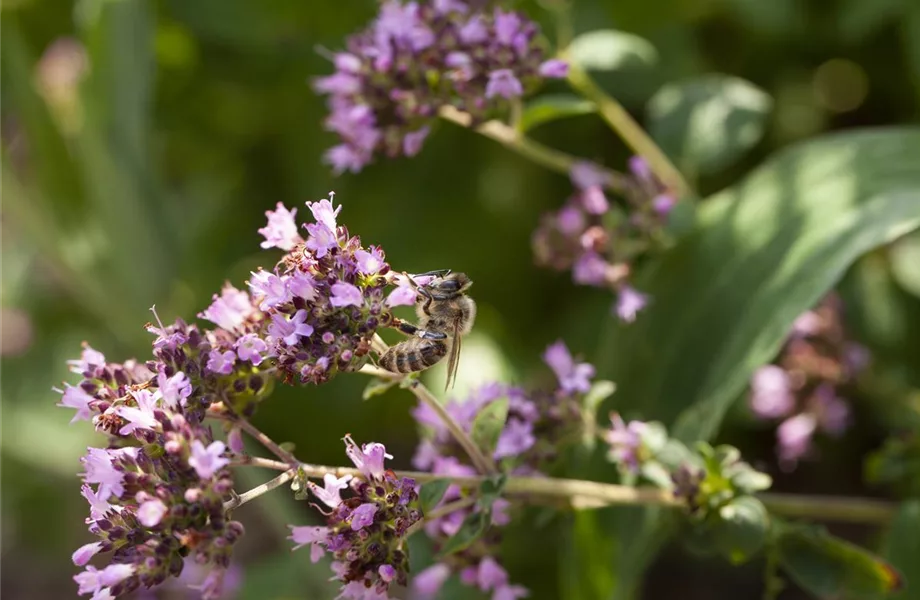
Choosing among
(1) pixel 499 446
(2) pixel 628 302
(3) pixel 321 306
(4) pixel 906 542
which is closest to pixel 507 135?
(2) pixel 628 302

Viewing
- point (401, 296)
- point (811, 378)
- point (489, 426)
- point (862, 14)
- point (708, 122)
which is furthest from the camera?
point (862, 14)

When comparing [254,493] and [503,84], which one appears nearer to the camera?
[254,493]

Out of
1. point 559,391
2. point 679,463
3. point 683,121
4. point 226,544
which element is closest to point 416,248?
point 683,121

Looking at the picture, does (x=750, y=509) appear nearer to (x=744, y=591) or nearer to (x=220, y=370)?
(x=220, y=370)

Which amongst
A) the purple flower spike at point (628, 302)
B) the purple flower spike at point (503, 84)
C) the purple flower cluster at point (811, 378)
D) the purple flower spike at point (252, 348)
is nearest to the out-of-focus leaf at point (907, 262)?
the purple flower cluster at point (811, 378)

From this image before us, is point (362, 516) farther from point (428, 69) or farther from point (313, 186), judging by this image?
point (313, 186)

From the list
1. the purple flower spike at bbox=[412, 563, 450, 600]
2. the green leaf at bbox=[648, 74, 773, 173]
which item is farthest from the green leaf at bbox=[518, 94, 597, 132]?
the purple flower spike at bbox=[412, 563, 450, 600]
